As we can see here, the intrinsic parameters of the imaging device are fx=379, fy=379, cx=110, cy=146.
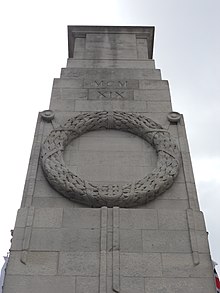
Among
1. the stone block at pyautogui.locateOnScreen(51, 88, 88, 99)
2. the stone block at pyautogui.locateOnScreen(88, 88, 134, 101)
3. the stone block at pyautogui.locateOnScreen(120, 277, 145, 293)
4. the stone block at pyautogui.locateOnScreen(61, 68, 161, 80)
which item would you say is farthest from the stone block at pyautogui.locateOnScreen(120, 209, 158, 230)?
the stone block at pyautogui.locateOnScreen(61, 68, 161, 80)

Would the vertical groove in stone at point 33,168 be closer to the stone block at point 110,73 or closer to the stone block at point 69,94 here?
the stone block at point 69,94

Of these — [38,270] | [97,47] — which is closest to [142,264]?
[38,270]

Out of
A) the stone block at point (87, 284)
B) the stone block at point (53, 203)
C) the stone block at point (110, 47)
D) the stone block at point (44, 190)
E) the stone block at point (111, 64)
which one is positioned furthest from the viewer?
the stone block at point (110, 47)

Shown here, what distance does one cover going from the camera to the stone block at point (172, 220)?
8898 mm

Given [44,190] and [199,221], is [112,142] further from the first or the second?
A: [199,221]

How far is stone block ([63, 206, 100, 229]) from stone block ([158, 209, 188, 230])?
152 centimetres

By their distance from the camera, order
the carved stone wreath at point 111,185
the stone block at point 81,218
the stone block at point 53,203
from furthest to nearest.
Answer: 1. the stone block at point 53,203
2. the carved stone wreath at point 111,185
3. the stone block at point 81,218

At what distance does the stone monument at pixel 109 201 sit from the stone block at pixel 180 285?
0.07 ft

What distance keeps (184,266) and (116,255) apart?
1483mm

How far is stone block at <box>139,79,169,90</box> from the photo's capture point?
518 inches

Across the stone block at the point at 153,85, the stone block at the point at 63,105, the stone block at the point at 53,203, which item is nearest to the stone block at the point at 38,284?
the stone block at the point at 53,203

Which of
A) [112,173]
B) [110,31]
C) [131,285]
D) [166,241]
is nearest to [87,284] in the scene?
[131,285]

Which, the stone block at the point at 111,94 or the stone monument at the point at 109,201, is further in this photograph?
the stone block at the point at 111,94

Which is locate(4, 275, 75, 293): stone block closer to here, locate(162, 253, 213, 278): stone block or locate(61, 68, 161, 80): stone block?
locate(162, 253, 213, 278): stone block
